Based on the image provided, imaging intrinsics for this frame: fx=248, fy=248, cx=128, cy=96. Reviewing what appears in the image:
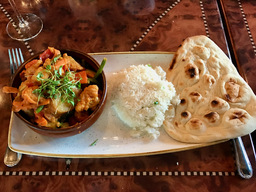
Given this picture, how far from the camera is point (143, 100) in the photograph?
1609 millimetres

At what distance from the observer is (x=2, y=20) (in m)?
2.24

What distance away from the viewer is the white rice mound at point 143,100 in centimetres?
158

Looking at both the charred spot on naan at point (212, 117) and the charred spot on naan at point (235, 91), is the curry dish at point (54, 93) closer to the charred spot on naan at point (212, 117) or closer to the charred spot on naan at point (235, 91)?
the charred spot on naan at point (212, 117)

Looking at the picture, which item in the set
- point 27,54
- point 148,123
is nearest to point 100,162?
point 148,123

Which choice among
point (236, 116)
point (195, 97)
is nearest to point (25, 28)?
point (195, 97)

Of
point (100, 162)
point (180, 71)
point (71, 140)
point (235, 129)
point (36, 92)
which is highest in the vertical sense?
point (36, 92)

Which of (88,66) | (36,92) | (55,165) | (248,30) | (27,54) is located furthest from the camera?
(248,30)

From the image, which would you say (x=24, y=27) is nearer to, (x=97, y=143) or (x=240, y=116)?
(x=97, y=143)

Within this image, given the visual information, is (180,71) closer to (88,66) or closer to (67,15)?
(88,66)

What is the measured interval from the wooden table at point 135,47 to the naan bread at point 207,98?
0.17 m

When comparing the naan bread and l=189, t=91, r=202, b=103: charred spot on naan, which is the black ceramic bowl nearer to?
the naan bread

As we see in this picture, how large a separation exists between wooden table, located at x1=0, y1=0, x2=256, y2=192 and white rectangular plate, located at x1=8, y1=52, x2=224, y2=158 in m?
0.09

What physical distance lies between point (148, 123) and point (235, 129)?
518mm

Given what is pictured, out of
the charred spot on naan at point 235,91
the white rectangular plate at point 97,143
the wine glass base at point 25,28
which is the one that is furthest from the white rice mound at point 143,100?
the wine glass base at point 25,28
